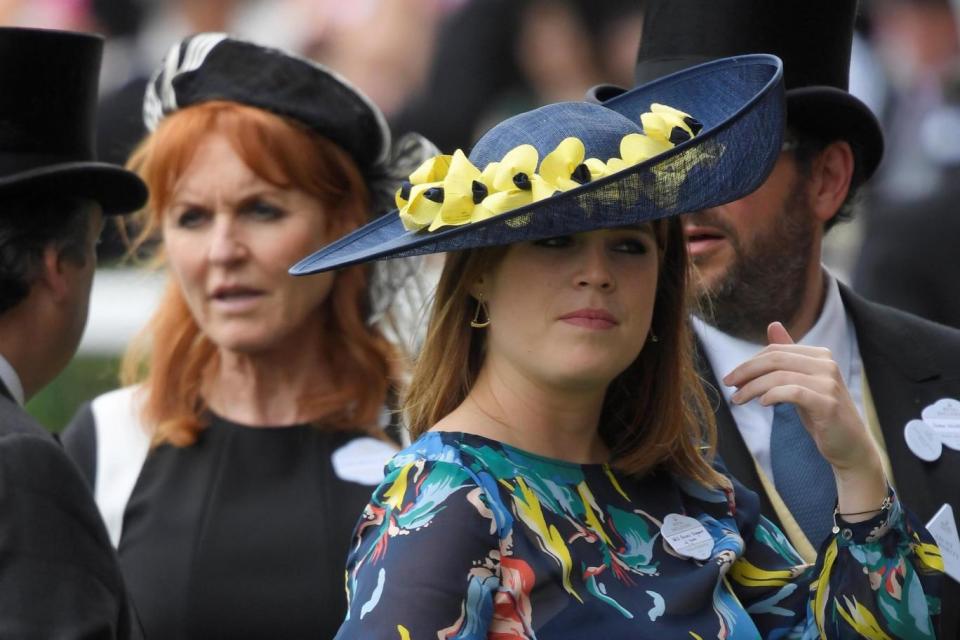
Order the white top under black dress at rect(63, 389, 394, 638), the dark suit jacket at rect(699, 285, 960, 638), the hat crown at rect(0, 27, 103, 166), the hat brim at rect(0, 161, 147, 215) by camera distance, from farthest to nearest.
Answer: the white top under black dress at rect(63, 389, 394, 638), the dark suit jacket at rect(699, 285, 960, 638), the hat crown at rect(0, 27, 103, 166), the hat brim at rect(0, 161, 147, 215)

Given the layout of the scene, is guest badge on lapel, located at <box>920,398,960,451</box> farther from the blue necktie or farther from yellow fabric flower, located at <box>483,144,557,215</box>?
yellow fabric flower, located at <box>483,144,557,215</box>

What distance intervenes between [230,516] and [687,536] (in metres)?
1.53

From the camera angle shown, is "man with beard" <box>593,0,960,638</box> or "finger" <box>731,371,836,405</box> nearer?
"finger" <box>731,371,836,405</box>

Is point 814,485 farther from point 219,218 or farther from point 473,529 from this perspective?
point 219,218

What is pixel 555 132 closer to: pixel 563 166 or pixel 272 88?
pixel 563 166

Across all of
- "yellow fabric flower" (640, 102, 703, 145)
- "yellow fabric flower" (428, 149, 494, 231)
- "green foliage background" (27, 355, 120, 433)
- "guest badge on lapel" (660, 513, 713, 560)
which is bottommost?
"green foliage background" (27, 355, 120, 433)

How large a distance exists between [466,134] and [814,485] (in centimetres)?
579

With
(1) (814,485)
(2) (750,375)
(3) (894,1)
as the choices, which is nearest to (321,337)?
(1) (814,485)

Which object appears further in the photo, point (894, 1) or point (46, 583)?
point (894, 1)

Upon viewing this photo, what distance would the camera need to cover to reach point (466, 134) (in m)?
9.06

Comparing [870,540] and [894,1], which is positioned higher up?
[870,540]

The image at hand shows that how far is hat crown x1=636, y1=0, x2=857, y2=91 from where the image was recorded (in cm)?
373

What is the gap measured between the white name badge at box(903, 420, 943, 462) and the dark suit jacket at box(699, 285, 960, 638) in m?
0.01

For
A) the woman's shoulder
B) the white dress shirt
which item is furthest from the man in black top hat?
the white dress shirt
